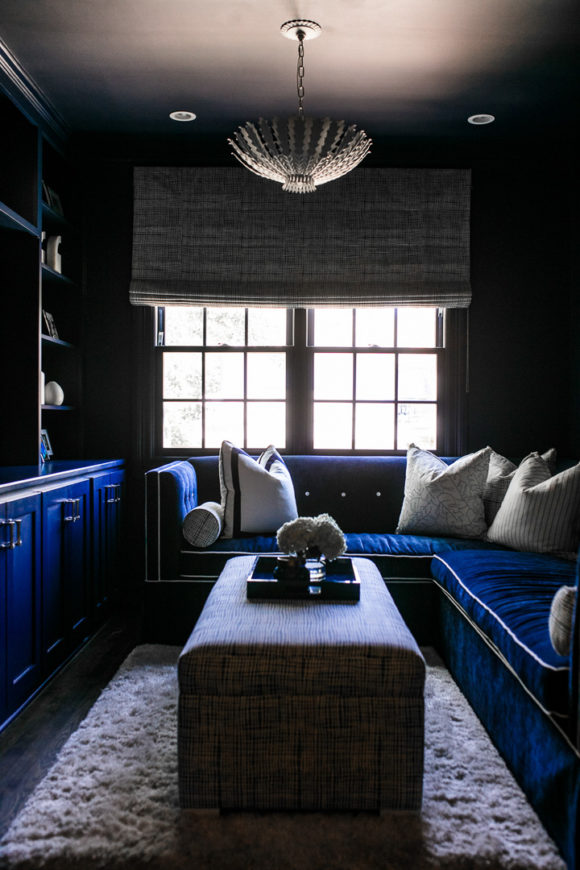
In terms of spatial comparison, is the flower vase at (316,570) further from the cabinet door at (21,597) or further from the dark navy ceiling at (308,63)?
the dark navy ceiling at (308,63)

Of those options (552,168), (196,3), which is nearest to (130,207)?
(196,3)

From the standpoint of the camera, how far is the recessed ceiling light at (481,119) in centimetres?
408

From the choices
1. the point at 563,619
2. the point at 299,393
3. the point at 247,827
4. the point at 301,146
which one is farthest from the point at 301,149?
the point at 247,827

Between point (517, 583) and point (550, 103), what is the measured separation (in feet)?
9.19

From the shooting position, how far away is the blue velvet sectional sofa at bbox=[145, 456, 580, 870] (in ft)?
6.14

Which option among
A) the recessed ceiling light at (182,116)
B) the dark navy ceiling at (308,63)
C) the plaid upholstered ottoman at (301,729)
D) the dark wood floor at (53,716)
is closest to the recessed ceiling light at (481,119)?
the dark navy ceiling at (308,63)

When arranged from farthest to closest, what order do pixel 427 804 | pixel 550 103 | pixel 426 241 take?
pixel 426 241 → pixel 550 103 → pixel 427 804

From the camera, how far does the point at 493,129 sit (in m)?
4.29

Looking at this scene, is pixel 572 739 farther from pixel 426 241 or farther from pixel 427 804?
A: pixel 426 241

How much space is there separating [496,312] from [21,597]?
3.39 metres

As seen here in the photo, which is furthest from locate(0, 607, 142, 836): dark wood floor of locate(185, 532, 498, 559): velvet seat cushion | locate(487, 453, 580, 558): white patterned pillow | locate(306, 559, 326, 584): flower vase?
locate(487, 453, 580, 558): white patterned pillow

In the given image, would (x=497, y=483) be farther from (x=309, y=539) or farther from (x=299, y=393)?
(x=309, y=539)

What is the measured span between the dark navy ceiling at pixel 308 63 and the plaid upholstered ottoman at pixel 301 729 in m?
2.68

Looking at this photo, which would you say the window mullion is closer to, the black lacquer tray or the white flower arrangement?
the white flower arrangement
